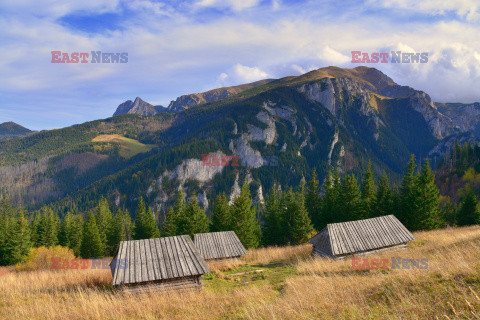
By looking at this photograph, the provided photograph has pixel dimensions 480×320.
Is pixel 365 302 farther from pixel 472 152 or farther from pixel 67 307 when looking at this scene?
pixel 472 152

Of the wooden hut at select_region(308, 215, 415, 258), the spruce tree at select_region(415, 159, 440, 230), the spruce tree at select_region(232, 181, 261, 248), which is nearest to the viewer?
the wooden hut at select_region(308, 215, 415, 258)

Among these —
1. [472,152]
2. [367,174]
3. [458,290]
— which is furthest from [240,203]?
[472,152]

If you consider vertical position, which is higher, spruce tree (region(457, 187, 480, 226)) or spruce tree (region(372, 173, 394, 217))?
spruce tree (region(372, 173, 394, 217))

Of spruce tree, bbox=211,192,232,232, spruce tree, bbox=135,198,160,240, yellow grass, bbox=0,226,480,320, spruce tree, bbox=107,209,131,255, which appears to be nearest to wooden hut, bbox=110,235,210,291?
yellow grass, bbox=0,226,480,320

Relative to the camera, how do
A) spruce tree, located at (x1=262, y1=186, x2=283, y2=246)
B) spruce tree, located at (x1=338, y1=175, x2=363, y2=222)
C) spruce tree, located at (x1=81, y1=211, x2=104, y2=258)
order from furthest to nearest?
spruce tree, located at (x1=81, y1=211, x2=104, y2=258)
spruce tree, located at (x1=262, y1=186, x2=283, y2=246)
spruce tree, located at (x1=338, y1=175, x2=363, y2=222)

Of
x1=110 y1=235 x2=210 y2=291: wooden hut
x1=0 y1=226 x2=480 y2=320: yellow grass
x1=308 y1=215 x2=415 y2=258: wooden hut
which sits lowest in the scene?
x1=308 y1=215 x2=415 y2=258: wooden hut

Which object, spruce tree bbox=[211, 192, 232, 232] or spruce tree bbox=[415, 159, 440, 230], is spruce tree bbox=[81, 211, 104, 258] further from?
spruce tree bbox=[415, 159, 440, 230]

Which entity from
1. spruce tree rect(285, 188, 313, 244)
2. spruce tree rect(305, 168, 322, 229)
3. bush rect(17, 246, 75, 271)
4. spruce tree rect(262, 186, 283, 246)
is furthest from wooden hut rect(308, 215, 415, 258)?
bush rect(17, 246, 75, 271)

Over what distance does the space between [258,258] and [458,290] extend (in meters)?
22.1

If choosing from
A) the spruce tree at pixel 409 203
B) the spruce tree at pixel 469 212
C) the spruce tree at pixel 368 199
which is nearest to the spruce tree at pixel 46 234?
the spruce tree at pixel 368 199

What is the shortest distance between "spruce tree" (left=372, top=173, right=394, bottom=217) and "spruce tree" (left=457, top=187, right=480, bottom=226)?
556 inches

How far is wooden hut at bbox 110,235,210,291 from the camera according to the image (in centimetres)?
1535

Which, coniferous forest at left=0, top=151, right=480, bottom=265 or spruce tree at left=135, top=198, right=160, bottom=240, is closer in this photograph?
coniferous forest at left=0, top=151, right=480, bottom=265

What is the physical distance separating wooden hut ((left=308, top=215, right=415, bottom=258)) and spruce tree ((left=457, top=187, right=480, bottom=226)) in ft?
89.9
